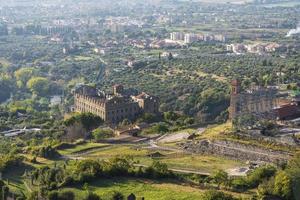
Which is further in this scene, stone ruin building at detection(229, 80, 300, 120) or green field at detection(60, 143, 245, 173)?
stone ruin building at detection(229, 80, 300, 120)

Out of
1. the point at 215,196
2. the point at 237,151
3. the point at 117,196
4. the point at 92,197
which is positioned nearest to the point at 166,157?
the point at 237,151

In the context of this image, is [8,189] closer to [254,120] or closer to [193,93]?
[254,120]

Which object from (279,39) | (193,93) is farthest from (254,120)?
(279,39)

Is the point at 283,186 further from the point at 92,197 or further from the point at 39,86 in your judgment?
the point at 39,86

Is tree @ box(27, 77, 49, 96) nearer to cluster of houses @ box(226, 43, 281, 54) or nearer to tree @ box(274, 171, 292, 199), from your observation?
cluster of houses @ box(226, 43, 281, 54)

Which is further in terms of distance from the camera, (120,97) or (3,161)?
(120,97)

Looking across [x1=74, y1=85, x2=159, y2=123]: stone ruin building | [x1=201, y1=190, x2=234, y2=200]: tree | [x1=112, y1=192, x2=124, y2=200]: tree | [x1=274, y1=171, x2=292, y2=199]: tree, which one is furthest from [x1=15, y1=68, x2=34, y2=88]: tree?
[x1=201, y1=190, x2=234, y2=200]: tree
